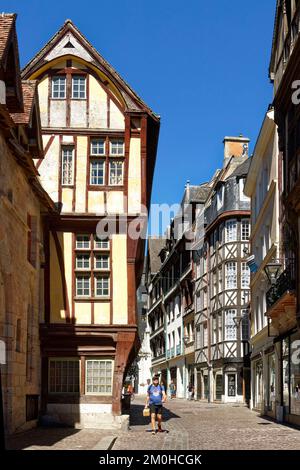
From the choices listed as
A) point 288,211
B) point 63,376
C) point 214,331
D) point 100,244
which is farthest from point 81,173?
point 214,331

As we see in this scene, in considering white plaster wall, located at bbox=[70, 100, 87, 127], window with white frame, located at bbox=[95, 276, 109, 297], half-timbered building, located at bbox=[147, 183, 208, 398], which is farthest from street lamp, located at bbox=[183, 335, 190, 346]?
white plaster wall, located at bbox=[70, 100, 87, 127]

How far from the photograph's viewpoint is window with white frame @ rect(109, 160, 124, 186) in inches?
835

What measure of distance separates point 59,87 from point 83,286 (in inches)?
219

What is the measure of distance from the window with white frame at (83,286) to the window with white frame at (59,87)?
504 cm

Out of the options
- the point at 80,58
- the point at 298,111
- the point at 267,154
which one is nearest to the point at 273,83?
the point at 267,154

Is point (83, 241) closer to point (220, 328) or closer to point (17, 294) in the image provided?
point (17, 294)

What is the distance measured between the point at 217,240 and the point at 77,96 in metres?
27.1

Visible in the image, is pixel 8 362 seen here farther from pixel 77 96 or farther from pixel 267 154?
pixel 267 154

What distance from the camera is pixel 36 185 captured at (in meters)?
18.7

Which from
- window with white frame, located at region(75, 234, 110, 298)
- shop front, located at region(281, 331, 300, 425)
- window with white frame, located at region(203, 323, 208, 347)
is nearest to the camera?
window with white frame, located at region(75, 234, 110, 298)

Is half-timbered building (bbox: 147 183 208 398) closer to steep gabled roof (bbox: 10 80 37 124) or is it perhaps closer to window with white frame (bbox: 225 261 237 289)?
window with white frame (bbox: 225 261 237 289)

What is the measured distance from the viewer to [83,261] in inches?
828

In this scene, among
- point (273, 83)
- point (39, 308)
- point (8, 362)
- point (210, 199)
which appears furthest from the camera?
point (210, 199)

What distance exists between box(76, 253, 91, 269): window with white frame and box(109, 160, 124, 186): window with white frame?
2074 mm
